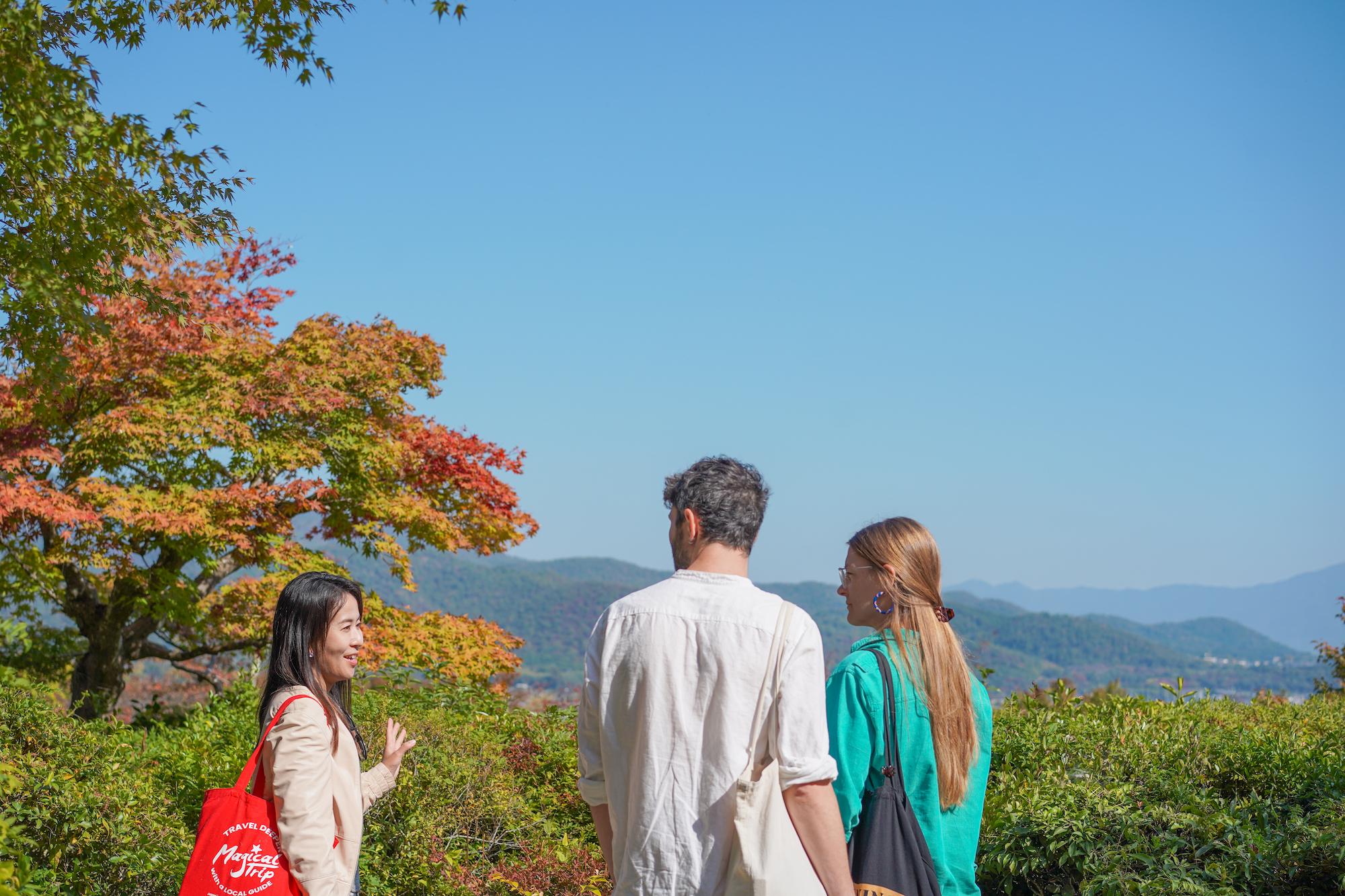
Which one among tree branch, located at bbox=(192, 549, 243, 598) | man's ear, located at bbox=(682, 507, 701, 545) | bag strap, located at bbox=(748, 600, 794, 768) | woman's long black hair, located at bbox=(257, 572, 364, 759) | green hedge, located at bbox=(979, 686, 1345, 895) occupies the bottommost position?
green hedge, located at bbox=(979, 686, 1345, 895)

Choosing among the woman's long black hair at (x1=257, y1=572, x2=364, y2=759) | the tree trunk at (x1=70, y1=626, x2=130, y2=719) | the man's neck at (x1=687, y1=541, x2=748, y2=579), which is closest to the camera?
the man's neck at (x1=687, y1=541, x2=748, y2=579)

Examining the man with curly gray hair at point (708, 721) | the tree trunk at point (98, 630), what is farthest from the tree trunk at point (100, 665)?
the man with curly gray hair at point (708, 721)

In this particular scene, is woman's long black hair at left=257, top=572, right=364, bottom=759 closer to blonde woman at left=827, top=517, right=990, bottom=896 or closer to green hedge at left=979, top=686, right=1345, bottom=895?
blonde woman at left=827, top=517, right=990, bottom=896

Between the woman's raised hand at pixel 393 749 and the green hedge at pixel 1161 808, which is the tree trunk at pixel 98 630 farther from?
the green hedge at pixel 1161 808

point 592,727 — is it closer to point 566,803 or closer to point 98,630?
point 566,803

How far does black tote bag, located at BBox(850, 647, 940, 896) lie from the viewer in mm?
2096

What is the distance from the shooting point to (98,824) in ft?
12.0

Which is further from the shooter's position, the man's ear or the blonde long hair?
the blonde long hair

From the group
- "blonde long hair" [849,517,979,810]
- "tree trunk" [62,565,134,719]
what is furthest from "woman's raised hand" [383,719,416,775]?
"tree trunk" [62,565,134,719]

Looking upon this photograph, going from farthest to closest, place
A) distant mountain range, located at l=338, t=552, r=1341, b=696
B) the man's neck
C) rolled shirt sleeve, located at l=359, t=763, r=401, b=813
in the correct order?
distant mountain range, located at l=338, t=552, r=1341, b=696 → rolled shirt sleeve, located at l=359, t=763, r=401, b=813 → the man's neck

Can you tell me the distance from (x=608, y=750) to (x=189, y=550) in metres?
8.39

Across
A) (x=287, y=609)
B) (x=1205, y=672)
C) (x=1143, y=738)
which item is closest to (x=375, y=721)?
(x=287, y=609)

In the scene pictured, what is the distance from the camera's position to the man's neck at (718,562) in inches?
77.9

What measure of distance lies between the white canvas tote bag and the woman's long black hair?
118 centimetres
